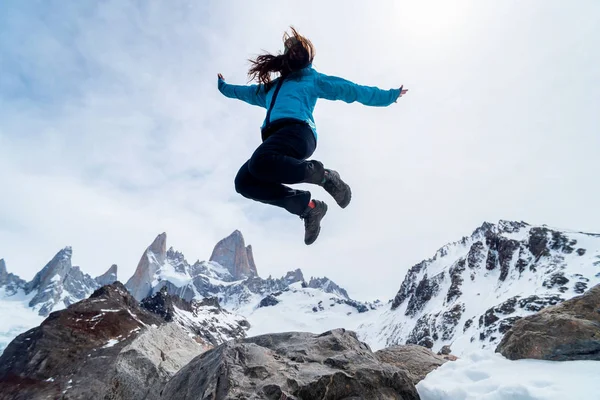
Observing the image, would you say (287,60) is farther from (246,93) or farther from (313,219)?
(313,219)

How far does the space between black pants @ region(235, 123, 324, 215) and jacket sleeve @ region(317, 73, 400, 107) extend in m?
0.98

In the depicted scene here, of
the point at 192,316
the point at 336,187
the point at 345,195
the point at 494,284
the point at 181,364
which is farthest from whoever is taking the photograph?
the point at 192,316

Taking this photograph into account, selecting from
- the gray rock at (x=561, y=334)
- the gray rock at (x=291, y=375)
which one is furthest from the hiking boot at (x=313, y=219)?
the gray rock at (x=561, y=334)

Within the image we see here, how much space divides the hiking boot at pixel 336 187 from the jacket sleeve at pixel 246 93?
1958mm

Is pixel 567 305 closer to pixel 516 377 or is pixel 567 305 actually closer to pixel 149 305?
pixel 516 377

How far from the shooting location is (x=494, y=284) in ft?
475

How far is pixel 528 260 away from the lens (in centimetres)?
13350

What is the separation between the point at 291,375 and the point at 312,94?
158 inches

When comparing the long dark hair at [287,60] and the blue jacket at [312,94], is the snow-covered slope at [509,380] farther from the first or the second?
the long dark hair at [287,60]

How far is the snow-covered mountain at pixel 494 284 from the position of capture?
346 ft

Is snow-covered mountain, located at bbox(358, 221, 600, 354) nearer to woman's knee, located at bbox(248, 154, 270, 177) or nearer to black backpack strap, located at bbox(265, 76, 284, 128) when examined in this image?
black backpack strap, located at bbox(265, 76, 284, 128)

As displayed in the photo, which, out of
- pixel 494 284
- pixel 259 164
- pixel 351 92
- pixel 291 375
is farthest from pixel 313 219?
pixel 494 284

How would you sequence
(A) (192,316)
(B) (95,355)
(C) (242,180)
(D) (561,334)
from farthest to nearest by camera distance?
(A) (192,316) → (B) (95,355) → (C) (242,180) → (D) (561,334)

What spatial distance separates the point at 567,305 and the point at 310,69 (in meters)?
5.77
